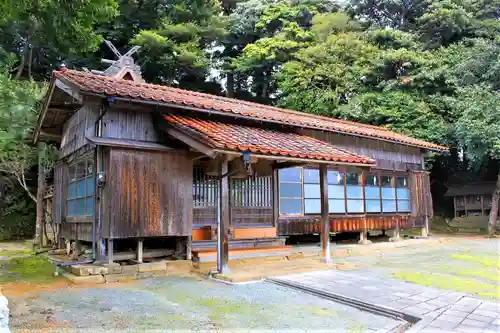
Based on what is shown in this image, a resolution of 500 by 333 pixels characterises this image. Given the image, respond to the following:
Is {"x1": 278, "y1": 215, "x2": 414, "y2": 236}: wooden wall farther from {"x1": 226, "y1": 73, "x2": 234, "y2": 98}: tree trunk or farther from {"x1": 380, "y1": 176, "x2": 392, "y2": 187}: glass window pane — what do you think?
{"x1": 226, "y1": 73, "x2": 234, "y2": 98}: tree trunk

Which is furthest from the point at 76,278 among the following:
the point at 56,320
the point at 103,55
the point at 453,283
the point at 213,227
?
the point at 103,55

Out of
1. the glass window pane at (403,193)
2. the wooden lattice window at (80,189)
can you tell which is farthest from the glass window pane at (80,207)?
the glass window pane at (403,193)

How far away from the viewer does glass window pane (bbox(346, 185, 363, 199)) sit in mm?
12495

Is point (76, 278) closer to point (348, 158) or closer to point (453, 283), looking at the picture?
point (348, 158)

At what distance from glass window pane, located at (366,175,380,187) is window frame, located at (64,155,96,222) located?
28.5 feet

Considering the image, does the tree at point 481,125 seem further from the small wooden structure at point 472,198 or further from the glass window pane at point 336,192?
the glass window pane at point 336,192

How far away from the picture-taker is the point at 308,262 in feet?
28.6

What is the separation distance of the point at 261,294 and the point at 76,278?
336 cm

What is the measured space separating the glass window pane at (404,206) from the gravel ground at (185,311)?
889 cm

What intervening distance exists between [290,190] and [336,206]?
1.89 metres

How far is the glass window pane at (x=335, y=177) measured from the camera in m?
12.1

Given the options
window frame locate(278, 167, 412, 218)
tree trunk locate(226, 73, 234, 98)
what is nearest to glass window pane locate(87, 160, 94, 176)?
window frame locate(278, 167, 412, 218)

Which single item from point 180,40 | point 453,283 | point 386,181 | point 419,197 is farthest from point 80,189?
point 180,40

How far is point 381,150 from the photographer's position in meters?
13.5
